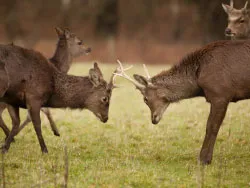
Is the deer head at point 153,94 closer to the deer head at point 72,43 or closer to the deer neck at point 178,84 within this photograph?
the deer neck at point 178,84

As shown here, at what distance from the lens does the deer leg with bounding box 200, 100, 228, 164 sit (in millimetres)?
8430

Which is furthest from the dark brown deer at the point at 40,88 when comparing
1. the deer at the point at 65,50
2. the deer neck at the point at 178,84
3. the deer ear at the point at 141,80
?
the deer at the point at 65,50

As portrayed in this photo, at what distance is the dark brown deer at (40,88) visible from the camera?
9148mm

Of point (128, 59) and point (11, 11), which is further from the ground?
point (11, 11)

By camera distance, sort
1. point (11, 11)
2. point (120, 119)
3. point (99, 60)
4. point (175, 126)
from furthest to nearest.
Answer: point (11, 11)
point (99, 60)
point (120, 119)
point (175, 126)

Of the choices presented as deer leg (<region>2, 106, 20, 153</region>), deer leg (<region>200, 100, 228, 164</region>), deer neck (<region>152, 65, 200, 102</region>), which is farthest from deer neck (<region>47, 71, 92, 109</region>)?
deer leg (<region>200, 100, 228, 164</region>)

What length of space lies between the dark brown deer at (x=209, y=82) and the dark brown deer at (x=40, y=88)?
0.87m

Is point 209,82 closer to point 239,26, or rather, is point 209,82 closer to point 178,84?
point 178,84

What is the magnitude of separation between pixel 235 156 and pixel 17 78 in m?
3.75

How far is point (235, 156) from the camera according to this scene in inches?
367

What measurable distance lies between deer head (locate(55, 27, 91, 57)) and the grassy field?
5.06 ft

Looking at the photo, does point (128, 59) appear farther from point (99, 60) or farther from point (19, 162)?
point (19, 162)

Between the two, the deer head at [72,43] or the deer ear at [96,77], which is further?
the deer head at [72,43]

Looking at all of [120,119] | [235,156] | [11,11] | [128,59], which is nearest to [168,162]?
[235,156]
